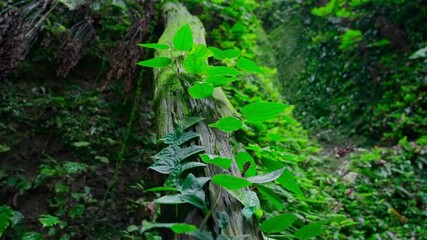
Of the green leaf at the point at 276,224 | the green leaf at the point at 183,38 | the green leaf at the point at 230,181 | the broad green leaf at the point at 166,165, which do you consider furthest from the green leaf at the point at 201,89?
the green leaf at the point at 276,224

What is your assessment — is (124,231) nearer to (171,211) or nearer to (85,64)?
(171,211)

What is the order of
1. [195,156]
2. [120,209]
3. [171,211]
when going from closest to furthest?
1. [171,211]
2. [195,156]
3. [120,209]

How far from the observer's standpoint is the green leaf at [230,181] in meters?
1.04

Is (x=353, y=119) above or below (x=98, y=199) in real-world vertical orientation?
above

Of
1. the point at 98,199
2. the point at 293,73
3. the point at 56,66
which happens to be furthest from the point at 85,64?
the point at 293,73

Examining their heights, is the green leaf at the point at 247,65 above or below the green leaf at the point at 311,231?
above

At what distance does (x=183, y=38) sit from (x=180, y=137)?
56cm

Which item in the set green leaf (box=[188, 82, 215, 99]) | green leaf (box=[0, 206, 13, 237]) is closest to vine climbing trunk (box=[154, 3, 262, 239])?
green leaf (box=[188, 82, 215, 99])

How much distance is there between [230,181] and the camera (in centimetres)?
106

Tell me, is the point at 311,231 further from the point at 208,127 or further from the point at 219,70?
the point at 219,70

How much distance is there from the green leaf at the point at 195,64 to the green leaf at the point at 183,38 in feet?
0.26

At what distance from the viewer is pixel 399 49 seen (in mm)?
5852

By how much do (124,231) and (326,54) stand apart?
6565 mm

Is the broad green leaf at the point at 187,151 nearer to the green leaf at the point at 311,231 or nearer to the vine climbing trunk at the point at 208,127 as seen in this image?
the vine climbing trunk at the point at 208,127
